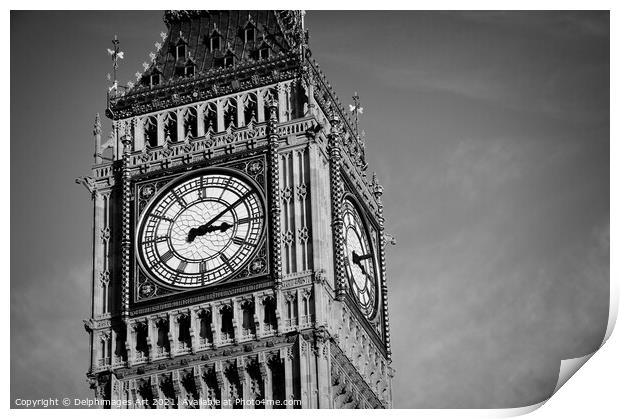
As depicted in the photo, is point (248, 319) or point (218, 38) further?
point (218, 38)

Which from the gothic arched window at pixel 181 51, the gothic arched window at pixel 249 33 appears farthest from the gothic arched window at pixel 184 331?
the gothic arched window at pixel 249 33

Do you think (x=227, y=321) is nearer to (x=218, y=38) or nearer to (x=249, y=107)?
(x=249, y=107)

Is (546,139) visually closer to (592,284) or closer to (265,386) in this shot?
(592,284)

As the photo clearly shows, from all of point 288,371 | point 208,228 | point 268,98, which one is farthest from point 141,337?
point 268,98

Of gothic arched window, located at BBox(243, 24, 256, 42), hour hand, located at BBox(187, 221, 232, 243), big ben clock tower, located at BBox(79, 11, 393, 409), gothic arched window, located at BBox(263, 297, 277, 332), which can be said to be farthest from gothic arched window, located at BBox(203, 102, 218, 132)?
gothic arched window, located at BBox(263, 297, 277, 332)

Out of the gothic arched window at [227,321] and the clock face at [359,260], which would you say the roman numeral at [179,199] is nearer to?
the gothic arched window at [227,321]

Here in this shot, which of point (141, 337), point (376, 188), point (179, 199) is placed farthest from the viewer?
point (376, 188)
